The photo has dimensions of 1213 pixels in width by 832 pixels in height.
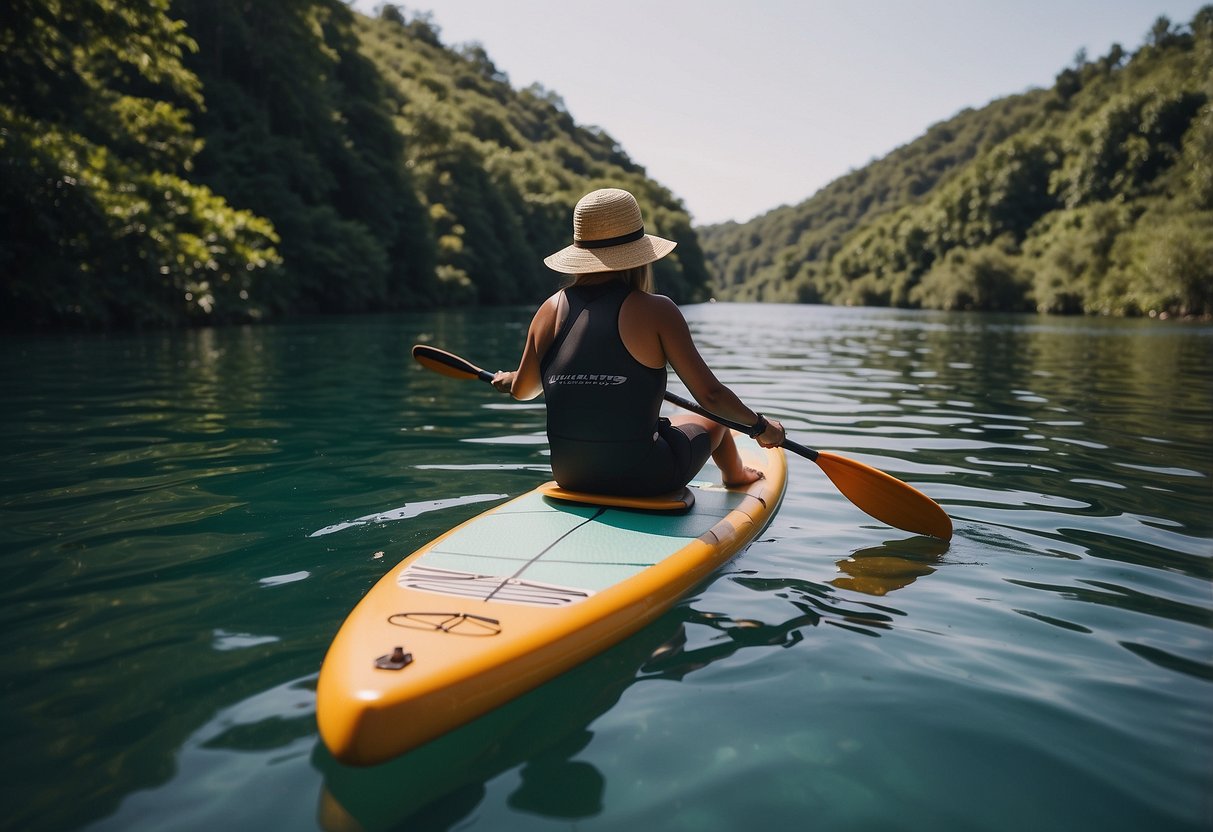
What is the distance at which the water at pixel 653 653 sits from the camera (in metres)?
2.02

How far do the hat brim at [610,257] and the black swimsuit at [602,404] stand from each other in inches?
3.9

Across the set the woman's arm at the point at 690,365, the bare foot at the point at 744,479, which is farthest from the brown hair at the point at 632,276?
the bare foot at the point at 744,479

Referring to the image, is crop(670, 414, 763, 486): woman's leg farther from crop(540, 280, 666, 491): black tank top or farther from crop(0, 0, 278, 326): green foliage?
crop(0, 0, 278, 326): green foliage

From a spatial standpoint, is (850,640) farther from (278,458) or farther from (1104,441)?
(1104,441)

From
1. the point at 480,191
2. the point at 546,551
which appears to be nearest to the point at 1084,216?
the point at 480,191

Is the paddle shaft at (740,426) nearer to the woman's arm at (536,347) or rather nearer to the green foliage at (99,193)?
the woman's arm at (536,347)

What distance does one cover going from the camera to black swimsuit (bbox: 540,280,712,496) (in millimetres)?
3551

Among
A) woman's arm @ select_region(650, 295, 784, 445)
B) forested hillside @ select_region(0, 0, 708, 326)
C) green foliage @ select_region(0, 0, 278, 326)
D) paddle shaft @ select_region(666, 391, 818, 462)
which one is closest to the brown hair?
woman's arm @ select_region(650, 295, 784, 445)

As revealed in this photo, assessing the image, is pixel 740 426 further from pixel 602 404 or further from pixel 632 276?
pixel 632 276

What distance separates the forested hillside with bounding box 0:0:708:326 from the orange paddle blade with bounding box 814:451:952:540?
51.8 ft

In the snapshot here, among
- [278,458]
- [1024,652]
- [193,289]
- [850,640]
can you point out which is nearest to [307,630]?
[850,640]

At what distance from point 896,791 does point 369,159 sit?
37395mm

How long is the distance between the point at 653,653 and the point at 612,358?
1309 millimetres

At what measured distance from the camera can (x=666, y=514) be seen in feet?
12.7
